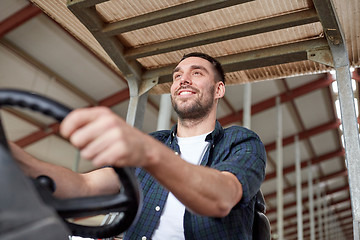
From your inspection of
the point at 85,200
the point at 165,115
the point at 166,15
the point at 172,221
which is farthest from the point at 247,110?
the point at 85,200

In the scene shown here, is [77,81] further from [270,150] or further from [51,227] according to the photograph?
[51,227]

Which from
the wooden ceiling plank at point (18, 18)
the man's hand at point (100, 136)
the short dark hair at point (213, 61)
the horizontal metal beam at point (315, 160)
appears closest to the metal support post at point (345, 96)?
the short dark hair at point (213, 61)

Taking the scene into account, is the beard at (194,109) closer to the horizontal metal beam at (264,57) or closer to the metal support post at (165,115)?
the horizontal metal beam at (264,57)

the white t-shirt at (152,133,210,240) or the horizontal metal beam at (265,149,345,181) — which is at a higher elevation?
the horizontal metal beam at (265,149,345,181)

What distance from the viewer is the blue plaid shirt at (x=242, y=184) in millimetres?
1463

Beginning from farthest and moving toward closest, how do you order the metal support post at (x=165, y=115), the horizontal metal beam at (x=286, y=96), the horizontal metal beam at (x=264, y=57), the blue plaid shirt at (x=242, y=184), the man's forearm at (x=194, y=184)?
the horizontal metal beam at (x=286, y=96) → the metal support post at (x=165, y=115) → the horizontal metal beam at (x=264, y=57) → the blue plaid shirt at (x=242, y=184) → the man's forearm at (x=194, y=184)

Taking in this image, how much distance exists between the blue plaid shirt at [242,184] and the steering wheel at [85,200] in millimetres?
409

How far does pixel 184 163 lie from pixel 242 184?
0.39 m

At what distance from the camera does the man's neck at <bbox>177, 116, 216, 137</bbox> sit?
2009 millimetres

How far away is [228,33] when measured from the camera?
85.6 inches

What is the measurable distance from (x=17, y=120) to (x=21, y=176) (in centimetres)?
1071

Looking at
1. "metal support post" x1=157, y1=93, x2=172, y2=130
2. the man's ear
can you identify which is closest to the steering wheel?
the man's ear

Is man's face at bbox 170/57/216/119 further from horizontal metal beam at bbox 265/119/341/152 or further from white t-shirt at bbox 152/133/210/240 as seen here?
horizontal metal beam at bbox 265/119/341/152

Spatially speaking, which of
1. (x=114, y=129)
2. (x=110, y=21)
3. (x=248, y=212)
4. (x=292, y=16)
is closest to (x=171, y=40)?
(x=110, y=21)
